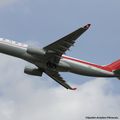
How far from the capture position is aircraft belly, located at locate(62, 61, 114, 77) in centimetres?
6431

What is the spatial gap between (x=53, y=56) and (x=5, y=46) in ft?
27.2

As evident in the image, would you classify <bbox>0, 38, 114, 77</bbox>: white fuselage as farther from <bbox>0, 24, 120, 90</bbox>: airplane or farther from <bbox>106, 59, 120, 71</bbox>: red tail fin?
<bbox>106, 59, 120, 71</bbox>: red tail fin

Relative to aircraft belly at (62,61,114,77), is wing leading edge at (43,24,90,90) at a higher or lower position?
higher

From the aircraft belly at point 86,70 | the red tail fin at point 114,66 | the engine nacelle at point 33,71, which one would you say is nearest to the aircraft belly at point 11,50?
the engine nacelle at point 33,71

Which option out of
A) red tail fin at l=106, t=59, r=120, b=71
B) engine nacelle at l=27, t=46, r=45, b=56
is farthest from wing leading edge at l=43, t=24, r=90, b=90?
red tail fin at l=106, t=59, r=120, b=71

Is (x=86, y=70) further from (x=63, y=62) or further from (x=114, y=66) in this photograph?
(x=114, y=66)

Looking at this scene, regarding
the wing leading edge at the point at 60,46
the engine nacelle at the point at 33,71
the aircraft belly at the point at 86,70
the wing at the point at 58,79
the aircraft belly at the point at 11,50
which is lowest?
the wing at the point at 58,79

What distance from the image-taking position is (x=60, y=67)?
64.2 meters

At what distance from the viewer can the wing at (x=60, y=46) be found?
57.8 metres

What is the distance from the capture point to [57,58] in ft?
210

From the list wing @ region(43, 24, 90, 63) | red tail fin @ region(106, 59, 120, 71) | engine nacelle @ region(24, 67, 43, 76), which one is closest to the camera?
wing @ region(43, 24, 90, 63)

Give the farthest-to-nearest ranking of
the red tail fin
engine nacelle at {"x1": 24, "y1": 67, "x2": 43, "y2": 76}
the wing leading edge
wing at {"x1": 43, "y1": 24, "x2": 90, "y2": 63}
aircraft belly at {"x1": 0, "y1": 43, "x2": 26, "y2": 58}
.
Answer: engine nacelle at {"x1": 24, "y1": 67, "x2": 43, "y2": 76}, the red tail fin, aircraft belly at {"x1": 0, "y1": 43, "x2": 26, "y2": 58}, wing at {"x1": 43, "y1": 24, "x2": 90, "y2": 63}, the wing leading edge

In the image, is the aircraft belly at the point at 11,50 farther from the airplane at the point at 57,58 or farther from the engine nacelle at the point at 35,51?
the engine nacelle at the point at 35,51

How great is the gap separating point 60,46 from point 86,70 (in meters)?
6.85
